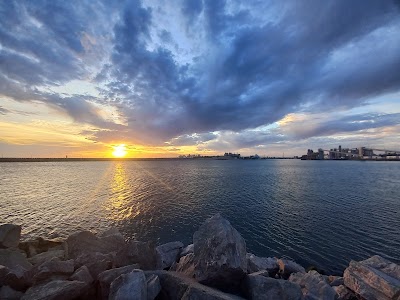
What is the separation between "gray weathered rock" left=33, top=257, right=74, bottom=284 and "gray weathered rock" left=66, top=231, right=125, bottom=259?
479 centimetres

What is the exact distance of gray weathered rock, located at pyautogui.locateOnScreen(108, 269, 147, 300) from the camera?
30.7 ft

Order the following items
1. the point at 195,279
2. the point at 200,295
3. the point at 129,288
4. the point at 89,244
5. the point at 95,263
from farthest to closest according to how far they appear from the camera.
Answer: the point at 89,244 → the point at 95,263 → the point at 195,279 → the point at 129,288 → the point at 200,295

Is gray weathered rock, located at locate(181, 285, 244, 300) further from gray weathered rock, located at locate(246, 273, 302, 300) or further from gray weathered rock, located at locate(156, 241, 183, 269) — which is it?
gray weathered rock, located at locate(156, 241, 183, 269)

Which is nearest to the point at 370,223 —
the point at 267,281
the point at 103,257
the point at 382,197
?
the point at 382,197

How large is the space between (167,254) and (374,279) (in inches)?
506

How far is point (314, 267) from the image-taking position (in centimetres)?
2300

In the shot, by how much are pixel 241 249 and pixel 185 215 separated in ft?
105

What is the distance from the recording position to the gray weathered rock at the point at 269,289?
1019cm

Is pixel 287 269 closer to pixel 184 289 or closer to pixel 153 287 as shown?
pixel 184 289

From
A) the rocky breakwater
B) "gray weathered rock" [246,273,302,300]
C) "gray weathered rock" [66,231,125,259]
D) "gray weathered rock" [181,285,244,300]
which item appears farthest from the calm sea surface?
"gray weathered rock" [181,285,244,300]

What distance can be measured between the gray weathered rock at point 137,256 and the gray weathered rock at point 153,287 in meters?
2.87

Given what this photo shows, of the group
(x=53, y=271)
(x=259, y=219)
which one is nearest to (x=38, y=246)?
(x=53, y=271)

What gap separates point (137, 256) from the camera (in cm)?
1362

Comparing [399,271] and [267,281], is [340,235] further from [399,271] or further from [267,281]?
[267,281]
